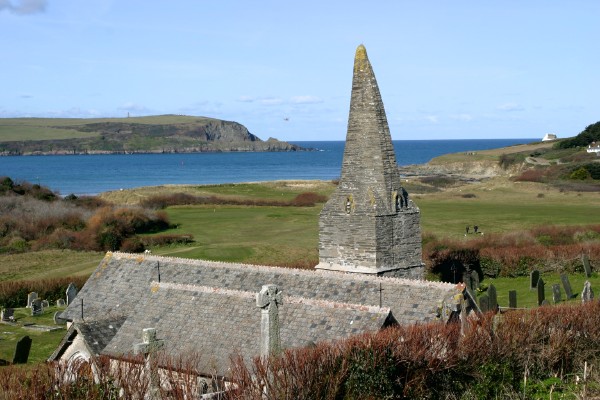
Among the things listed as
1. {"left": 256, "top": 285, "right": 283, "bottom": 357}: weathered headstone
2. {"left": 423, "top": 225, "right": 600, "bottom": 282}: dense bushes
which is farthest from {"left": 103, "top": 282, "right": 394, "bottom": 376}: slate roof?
→ {"left": 423, "top": 225, "right": 600, "bottom": 282}: dense bushes

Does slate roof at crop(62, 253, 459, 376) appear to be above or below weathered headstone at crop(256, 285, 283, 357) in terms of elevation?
below

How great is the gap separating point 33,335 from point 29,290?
8.76m

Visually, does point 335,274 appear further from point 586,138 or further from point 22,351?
point 586,138

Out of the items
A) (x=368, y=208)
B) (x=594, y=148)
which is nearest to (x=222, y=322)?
(x=368, y=208)

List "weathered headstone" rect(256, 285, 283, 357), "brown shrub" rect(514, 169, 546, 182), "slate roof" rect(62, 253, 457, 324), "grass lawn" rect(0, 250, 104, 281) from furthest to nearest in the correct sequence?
"brown shrub" rect(514, 169, 546, 182) → "grass lawn" rect(0, 250, 104, 281) → "slate roof" rect(62, 253, 457, 324) → "weathered headstone" rect(256, 285, 283, 357)

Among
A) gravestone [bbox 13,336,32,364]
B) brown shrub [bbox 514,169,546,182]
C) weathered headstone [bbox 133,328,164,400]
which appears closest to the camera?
weathered headstone [bbox 133,328,164,400]

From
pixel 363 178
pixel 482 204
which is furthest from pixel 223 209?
pixel 363 178

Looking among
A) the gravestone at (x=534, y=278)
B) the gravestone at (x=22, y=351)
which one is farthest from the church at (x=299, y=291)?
the gravestone at (x=534, y=278)

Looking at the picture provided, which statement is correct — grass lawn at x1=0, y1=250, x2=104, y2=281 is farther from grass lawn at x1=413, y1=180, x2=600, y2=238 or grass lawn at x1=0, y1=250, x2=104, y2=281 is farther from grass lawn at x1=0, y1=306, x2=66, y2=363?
grass lawn at x1=413, y1=180, x2=600, y2=238

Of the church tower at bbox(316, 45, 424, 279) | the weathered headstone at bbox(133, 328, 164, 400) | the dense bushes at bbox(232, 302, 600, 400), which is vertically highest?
the church tower at bbox(316, 45, 424, 279)

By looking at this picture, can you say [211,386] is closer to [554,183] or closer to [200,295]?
A: [200,295]

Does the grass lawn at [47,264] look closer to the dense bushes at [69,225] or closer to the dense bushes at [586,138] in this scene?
the dense bushes at [69,225]

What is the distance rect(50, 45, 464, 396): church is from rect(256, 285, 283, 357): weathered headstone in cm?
2

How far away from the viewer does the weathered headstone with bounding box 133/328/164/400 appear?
1345 cm
